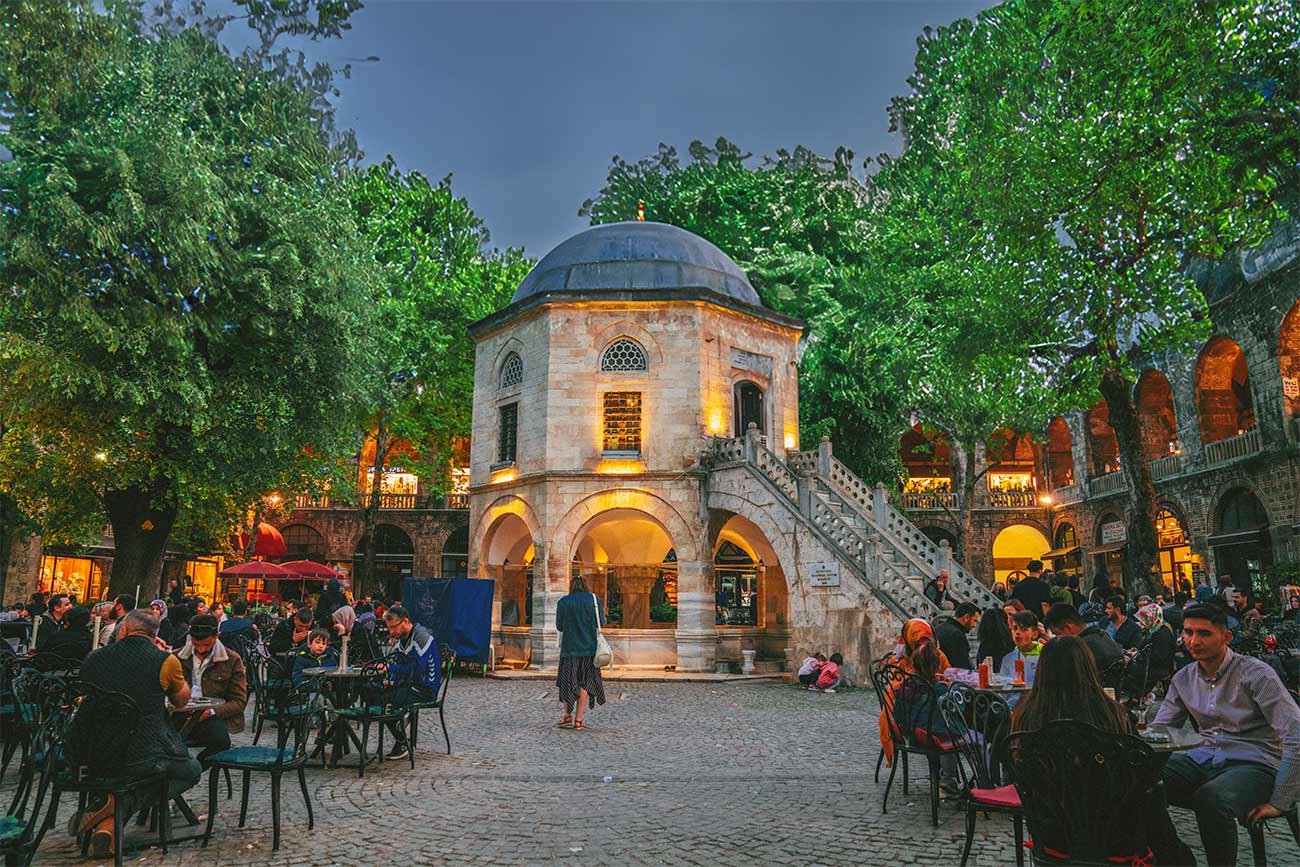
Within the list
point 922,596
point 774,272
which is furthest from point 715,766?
point 774,272

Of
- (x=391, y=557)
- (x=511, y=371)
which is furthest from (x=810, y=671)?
(x=391, y=557)

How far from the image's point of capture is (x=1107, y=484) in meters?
33.5

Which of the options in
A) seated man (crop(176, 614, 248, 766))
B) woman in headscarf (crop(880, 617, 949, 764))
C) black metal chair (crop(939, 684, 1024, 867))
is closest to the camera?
black metal chair (crop(939, 684, 1024, 867))

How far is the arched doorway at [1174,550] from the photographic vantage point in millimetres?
29033

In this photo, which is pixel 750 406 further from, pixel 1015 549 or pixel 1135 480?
pixel 1015 549

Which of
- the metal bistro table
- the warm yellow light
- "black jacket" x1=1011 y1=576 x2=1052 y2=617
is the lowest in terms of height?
the metal bistro table

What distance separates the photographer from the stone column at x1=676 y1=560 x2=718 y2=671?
66.9 ft

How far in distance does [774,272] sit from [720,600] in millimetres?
11072

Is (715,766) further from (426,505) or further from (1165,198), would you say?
(426,505)

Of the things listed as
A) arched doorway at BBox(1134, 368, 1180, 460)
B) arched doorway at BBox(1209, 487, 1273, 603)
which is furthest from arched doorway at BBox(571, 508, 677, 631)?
arched doorway at BBox(1134, 368, 1180, 460)

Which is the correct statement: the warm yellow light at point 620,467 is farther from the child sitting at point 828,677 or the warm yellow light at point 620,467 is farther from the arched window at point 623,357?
the child sitting at point 828,677

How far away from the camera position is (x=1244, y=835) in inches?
249

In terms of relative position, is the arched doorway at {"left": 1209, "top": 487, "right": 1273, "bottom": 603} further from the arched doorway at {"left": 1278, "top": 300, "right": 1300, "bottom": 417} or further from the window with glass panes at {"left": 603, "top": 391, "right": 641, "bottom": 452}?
the window with glass panes at {"left": 603, "top": 391, "right": 641, "bottom": 452}

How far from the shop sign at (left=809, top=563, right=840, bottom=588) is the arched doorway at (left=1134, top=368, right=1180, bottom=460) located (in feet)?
68.2
